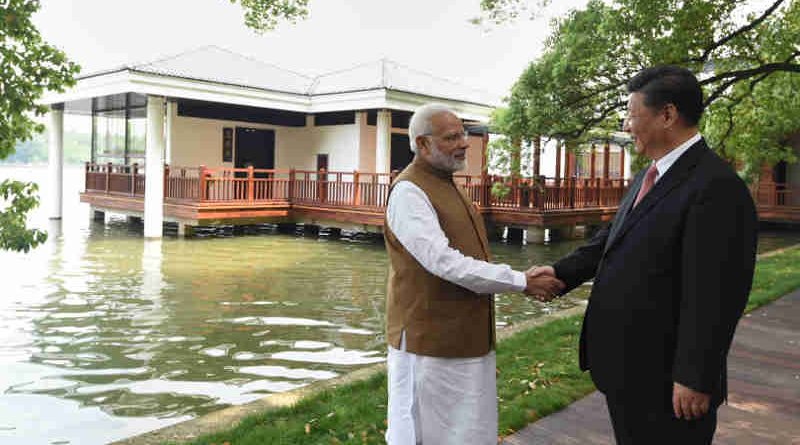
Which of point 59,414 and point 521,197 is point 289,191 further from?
point 59,414

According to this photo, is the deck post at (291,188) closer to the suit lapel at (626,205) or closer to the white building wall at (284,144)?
→ the white building wall at (284,144)

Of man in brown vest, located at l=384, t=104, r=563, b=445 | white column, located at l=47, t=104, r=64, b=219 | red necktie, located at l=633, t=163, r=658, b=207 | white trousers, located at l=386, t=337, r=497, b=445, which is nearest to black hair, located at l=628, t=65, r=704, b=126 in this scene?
red necktie, located at l=633, t=163, r=658, b=207

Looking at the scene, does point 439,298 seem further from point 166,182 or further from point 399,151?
point 399,151

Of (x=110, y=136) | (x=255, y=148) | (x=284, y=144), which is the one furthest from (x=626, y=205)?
(x=110, y=136)

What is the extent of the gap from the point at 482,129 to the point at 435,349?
2273cm

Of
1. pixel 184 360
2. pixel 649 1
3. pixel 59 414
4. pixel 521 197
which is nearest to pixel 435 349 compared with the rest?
pixel 59 414

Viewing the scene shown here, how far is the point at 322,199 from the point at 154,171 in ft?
15.5

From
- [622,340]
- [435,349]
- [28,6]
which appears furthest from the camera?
[28,6]

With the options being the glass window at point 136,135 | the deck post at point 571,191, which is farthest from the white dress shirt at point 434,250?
the glass window at point 136,135

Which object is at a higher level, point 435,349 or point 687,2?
point 687,2

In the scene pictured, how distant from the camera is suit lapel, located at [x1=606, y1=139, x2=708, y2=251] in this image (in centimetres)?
249

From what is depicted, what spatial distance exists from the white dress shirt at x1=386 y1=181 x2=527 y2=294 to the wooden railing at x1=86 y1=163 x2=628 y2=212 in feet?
53.3

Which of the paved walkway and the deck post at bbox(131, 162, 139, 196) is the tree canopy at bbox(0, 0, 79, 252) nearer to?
the paved walkway

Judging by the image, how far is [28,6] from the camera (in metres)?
4.33
